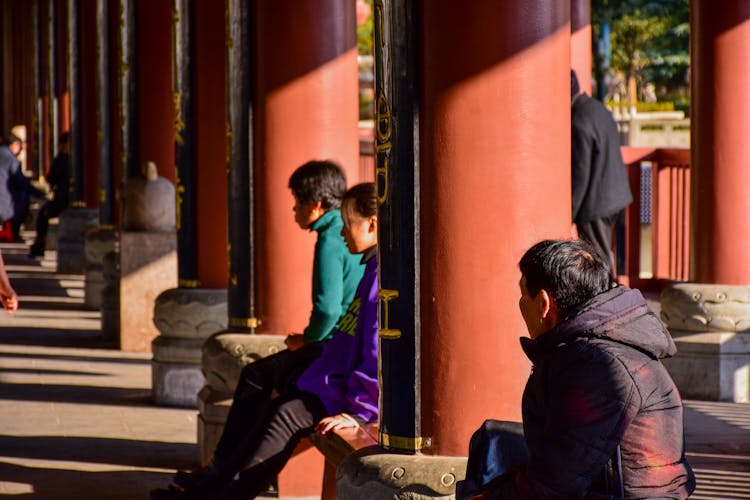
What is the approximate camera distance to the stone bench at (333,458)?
425 centimetres

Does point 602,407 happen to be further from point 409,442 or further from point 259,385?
point 259,385

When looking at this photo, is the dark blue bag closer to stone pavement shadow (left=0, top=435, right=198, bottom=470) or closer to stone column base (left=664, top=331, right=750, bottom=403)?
stone pavement shadow (left=0, top=435, right=198, bottom=470)

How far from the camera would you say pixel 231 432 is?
5918 mm

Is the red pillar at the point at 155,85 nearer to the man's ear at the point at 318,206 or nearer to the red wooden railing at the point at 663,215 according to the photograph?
the red wooden railing at the point at 663,215

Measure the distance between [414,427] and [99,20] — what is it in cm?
1013

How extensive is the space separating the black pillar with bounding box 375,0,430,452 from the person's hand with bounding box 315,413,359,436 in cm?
75

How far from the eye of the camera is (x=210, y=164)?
853cm

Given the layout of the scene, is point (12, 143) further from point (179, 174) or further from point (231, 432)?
point (231, 432)

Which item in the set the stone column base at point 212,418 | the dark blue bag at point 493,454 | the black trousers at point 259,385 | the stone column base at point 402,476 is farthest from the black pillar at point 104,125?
the dark blue bag at point 493,454

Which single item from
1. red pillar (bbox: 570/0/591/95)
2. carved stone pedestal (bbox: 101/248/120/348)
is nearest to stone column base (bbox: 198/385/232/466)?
carved stone pedestal (bbox: 101/248/120/348)

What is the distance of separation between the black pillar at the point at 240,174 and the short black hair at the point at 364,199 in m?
1.67

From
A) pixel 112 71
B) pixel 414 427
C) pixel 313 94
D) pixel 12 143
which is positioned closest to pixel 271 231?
pixel 313 94

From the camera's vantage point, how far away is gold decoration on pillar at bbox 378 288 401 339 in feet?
14.4

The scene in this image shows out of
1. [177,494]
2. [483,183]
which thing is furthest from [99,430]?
[483,183]
